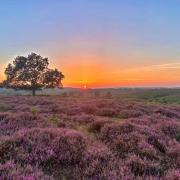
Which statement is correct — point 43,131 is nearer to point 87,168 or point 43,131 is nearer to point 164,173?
point 87,168

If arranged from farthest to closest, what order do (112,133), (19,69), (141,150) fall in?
(19,69) < (112,133) < (141,150)

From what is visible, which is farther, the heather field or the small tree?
the small tree

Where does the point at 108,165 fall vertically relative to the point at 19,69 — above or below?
below

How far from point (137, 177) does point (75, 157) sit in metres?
1.91

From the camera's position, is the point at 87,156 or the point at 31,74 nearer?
the point at 87,156

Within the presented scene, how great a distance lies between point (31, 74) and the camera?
70.9 m

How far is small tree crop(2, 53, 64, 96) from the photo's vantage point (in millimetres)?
71312

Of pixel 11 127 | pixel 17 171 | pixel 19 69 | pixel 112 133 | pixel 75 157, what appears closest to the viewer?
pixel 17 171

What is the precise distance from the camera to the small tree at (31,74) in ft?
234

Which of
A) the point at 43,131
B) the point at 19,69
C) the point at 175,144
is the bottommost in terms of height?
the point at 175,144

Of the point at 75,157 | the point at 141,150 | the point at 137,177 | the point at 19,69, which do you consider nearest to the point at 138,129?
the point at 141,150

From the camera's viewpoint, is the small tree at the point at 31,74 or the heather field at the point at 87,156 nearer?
the heather field at the point at 87,156

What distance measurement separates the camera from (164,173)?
21.3ft

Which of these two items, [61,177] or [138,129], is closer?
[61,177]
